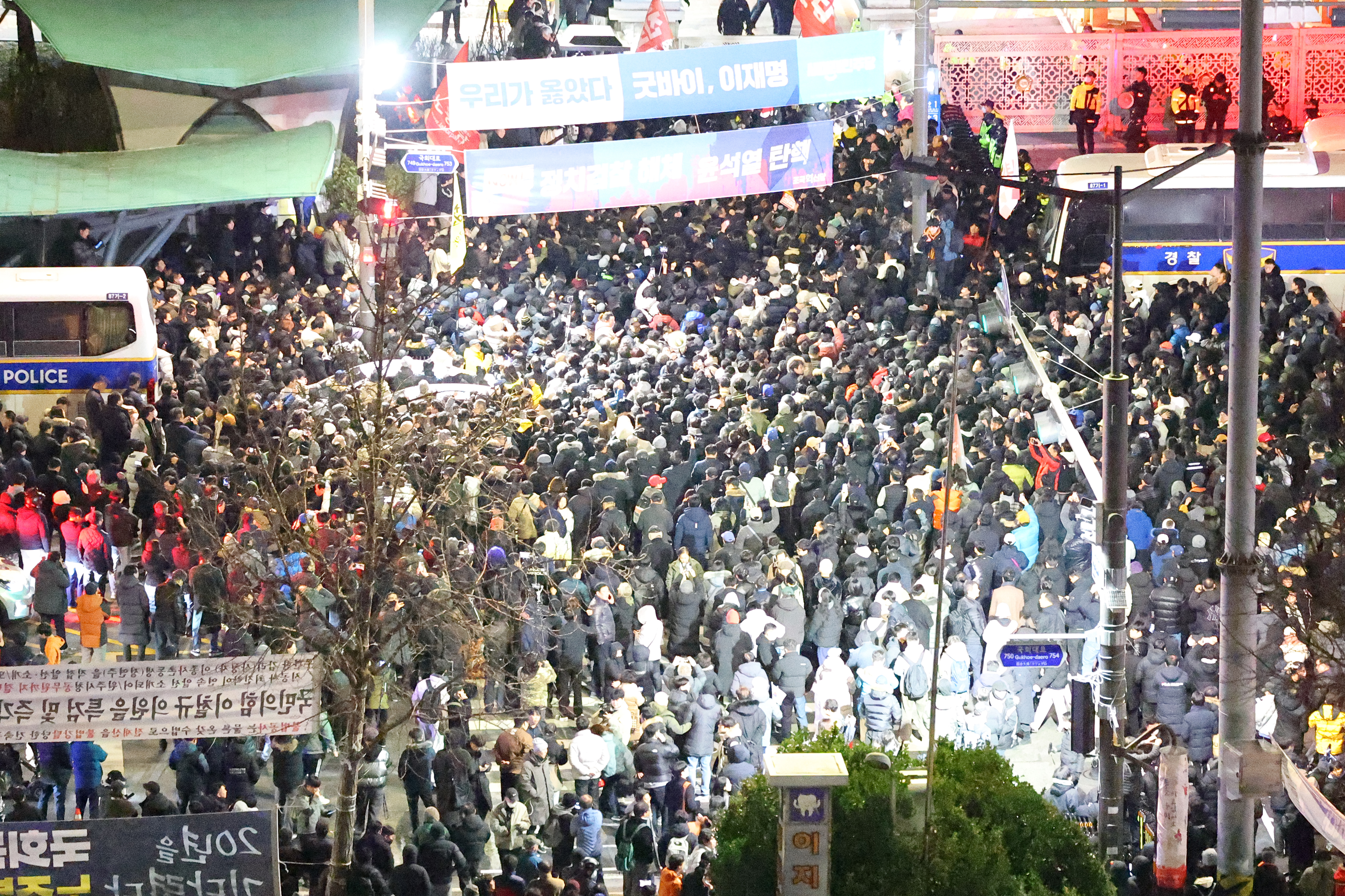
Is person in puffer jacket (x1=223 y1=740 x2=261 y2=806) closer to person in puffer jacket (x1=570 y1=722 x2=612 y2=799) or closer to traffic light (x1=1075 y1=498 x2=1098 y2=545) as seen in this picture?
person in puffer jacket (x1=570 y1=722 x2=612 y2=799)

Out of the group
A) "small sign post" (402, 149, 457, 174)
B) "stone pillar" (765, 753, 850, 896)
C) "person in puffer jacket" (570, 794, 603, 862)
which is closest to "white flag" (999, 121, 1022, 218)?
"small sign post" (402, 149, 457, 174)

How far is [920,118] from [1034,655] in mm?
16005

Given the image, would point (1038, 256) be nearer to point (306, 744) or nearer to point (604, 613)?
point (604, 613)

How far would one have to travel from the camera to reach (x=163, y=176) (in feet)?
84.0

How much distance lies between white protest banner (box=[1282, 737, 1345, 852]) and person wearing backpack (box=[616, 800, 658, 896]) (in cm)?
430

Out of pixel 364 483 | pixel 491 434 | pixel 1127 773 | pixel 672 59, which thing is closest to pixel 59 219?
pixel 672 59

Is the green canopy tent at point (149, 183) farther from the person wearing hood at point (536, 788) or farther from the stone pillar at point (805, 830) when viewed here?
the stone pillar at point (805, 830)

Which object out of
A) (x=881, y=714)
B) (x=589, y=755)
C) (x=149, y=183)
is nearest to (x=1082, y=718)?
(x=881, y=714)

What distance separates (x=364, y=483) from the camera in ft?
42.8

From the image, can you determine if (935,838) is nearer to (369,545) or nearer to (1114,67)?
(369,545)

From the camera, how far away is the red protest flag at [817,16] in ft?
87.6

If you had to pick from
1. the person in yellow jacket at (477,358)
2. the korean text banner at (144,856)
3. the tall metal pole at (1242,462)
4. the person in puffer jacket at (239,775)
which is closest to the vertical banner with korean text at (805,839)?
the korean text banner at (144,856)

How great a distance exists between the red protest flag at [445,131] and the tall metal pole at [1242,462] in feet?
43.6

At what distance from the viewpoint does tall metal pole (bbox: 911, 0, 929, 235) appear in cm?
2658
